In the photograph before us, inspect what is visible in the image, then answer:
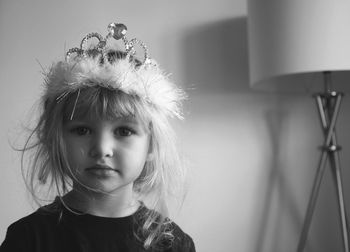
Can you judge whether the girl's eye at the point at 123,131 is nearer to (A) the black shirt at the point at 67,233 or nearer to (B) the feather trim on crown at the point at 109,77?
(B) the feather trim on crown at the point at 109,77

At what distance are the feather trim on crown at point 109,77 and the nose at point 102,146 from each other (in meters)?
0.10

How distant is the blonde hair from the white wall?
0.64 metres

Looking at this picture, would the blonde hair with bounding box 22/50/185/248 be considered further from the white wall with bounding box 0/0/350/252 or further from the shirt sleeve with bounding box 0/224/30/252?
the white wall with bounding box 0/0/350/252

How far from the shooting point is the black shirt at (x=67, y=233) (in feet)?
2.72

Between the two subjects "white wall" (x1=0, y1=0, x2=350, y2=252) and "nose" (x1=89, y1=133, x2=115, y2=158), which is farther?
"white wall" (x1=0, y1=0, x2=350, y2=252)

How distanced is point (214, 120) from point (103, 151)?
922mm

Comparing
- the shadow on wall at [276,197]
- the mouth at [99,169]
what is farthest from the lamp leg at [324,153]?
the mouth at [99,169]

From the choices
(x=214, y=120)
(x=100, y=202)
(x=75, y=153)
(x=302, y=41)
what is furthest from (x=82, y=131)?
(x=214, y=120)

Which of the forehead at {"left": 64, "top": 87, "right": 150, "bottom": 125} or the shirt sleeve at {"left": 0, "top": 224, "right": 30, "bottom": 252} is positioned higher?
the forehead at {"left": 64, "top": 87, "right": 150, "bottom": 125}

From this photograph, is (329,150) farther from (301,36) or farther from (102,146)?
(102,146)

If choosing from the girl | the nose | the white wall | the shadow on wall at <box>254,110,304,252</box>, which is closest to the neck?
the girl

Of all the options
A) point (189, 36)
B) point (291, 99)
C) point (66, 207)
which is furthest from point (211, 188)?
point (66, 207)

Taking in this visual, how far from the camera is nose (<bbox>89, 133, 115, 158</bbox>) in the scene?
79 cm

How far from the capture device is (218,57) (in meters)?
1.67
